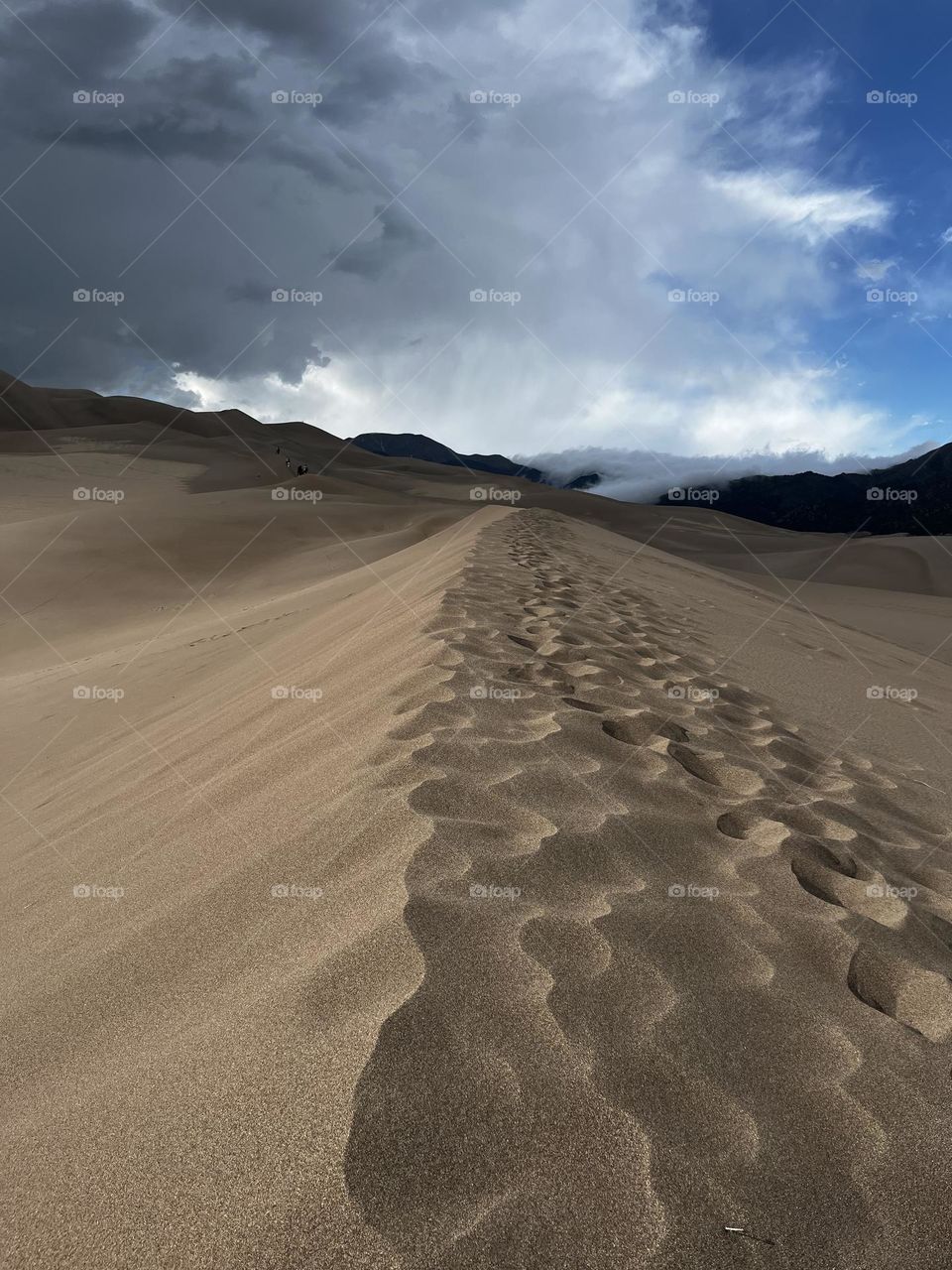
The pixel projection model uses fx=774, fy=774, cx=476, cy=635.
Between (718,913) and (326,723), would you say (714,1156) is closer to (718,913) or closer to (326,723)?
(718,913)

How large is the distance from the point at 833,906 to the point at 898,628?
54.4 feet

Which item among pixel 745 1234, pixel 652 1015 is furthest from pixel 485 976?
pixel 745 1234

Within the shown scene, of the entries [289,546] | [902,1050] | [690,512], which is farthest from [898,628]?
[690,512]

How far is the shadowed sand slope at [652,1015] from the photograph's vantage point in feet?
4.29

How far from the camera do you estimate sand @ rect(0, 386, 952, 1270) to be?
132cm

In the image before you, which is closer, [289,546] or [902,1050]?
[902,1050]

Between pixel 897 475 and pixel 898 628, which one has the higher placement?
pixel 897 475

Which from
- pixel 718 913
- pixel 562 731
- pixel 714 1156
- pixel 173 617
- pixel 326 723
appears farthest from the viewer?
pixel 173 617

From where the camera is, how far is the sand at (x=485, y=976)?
1317mm

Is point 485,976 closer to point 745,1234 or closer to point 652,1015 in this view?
point 652,1015

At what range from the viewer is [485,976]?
1768 mm

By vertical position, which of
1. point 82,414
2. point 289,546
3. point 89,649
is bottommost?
point 89,649

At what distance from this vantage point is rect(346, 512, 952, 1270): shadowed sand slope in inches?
51.5

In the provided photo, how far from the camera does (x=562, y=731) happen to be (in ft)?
11.0
